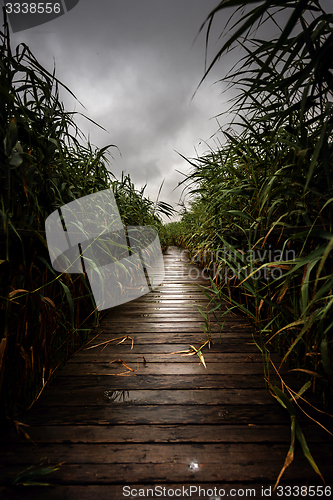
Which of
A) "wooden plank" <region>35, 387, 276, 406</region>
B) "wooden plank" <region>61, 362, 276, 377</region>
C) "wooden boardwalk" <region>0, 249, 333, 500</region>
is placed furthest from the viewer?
"wooden plank" <region>61, 362, 276, 377</region>

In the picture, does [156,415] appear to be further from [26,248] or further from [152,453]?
[26,248]

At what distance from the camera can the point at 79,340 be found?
134cm

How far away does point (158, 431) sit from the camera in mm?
736

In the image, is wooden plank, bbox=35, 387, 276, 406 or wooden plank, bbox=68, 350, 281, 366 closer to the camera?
wooden plank, bbox=35, 387, 276, 406

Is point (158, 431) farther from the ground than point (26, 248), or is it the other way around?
point (26, 248)

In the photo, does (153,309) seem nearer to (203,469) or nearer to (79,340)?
(79,340)

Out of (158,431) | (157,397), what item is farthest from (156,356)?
(158,431)

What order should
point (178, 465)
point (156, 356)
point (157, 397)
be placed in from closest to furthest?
1. point (178, 465)
2. point (157, 397)
3. point (156, 356)

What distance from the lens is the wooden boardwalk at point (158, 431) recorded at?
58 centimetres

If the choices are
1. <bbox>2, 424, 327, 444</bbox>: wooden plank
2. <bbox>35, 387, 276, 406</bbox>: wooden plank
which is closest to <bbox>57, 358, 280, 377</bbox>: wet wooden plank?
<bbox>35, 387, 276, 406</bbox>: wooden plank

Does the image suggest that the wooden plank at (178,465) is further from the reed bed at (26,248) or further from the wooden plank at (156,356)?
the wooden plank at (156,356)

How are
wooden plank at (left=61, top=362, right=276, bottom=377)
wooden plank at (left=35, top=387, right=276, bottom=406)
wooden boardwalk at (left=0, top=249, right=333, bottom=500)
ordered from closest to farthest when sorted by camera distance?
wooden boardwalk at (left=0, top=249, right=333, bottom=500) → wooden plank at (left=35, top=387, right=276, bottom=406) → wooden plank at (left=61, top=362, right=276, bottom=377)

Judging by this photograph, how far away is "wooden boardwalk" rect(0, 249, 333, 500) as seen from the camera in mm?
584

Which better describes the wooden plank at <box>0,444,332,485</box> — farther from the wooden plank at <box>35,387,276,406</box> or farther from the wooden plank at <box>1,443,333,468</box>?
the wooden plank at <box>35,387,276,406</box>
